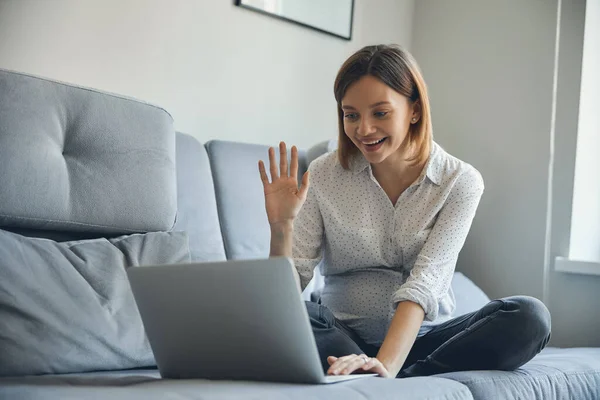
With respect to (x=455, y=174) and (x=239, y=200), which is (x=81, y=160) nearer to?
(x=239, y=200)

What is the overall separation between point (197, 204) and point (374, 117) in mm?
540

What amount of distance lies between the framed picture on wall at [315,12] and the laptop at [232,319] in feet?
4.81

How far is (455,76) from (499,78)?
0.63ft

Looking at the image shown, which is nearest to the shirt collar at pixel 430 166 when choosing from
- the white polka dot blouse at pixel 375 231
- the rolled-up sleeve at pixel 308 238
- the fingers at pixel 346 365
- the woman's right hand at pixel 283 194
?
the white polka dot blouse at pixel 375 231

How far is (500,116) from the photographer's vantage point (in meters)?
2.72

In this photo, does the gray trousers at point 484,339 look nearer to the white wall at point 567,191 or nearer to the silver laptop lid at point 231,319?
the silver laptop lid at point 231,319

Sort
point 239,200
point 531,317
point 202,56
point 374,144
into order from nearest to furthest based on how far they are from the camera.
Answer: point 531,317
point 374,144
point 239,200
point 202,56

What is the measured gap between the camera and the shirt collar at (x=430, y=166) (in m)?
1.71

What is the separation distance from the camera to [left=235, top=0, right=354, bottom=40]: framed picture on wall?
248cm

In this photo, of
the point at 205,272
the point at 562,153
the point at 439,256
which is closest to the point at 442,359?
the point at 439,256

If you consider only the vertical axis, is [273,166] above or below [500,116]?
below

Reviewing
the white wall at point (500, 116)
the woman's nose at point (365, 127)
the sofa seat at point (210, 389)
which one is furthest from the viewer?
the white wall at point (500, 116)

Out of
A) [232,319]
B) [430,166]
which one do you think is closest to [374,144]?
[430,166]

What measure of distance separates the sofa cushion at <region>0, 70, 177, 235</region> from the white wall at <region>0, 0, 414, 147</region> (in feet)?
1.14
